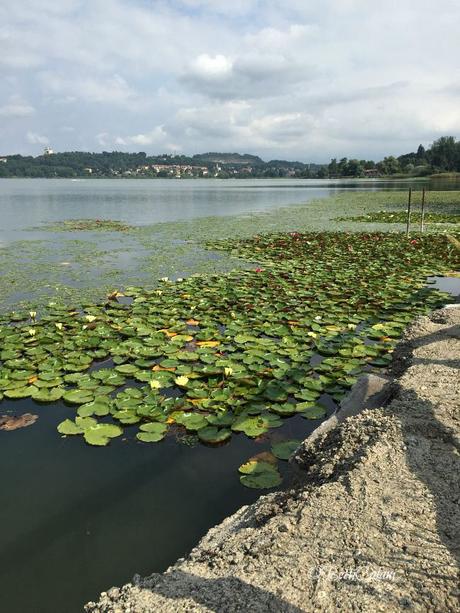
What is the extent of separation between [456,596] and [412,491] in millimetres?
616

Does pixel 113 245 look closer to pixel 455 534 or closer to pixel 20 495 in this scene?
pixel 20 495

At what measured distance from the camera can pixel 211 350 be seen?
4918 millimetres

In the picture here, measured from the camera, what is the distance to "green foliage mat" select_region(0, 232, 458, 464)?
371cm

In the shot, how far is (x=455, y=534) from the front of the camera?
191cm

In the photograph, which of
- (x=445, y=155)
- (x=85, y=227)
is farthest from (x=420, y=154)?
(x=85, y=227)

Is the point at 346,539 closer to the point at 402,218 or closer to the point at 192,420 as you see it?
the point at 192,420

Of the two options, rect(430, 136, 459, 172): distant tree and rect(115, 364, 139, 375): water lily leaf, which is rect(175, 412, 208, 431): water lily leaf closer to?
rect(115, 364, 139, 375): water lily leaf

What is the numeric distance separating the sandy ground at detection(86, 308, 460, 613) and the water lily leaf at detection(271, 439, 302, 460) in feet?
0.84

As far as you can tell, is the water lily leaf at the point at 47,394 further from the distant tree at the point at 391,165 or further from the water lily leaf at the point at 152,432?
the distant tree at the point at 391,165

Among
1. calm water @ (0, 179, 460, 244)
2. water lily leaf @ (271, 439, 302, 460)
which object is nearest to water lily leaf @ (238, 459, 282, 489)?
water lily leaf @ (271, 439, 302, 460)

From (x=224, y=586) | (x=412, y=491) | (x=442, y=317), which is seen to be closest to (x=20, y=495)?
(x=224, y=586)

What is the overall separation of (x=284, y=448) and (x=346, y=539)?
135 centimetres

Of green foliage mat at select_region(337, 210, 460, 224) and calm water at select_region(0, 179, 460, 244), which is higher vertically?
calm water at select_region(0, 179, 460, 244)

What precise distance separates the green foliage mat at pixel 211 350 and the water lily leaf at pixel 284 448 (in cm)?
3
